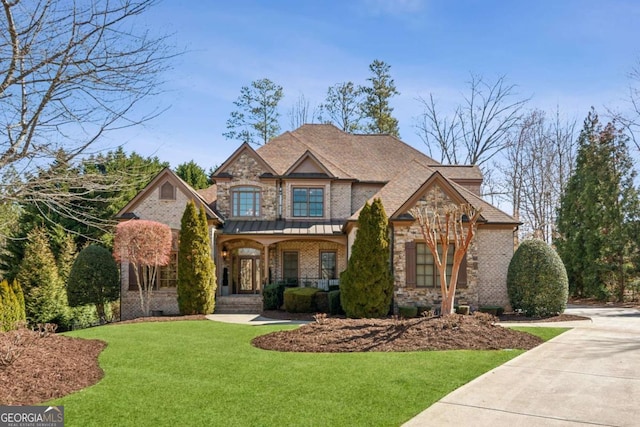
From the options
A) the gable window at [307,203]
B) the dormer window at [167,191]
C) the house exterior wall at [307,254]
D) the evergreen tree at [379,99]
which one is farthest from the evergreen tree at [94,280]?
the evergreen tree at [379,99]

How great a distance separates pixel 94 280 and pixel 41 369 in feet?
40.3

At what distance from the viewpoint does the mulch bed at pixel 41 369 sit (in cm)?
617

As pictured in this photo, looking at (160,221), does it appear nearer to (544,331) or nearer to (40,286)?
(40,286)

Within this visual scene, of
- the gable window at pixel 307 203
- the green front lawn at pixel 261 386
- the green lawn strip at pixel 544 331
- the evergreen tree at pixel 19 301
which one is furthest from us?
the gable window at pixel 307 203

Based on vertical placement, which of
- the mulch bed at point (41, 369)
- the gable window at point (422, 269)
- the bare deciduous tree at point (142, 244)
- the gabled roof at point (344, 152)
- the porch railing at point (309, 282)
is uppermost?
the gabled roof at point (344, 152)

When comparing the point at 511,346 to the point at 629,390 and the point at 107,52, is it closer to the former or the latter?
the point at 629,390

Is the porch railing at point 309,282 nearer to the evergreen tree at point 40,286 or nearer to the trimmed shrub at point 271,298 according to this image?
the trimmed shrub at point 271,298

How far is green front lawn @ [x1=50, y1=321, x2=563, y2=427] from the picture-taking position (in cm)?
548

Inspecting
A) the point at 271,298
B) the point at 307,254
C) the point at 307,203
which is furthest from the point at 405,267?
the point at 307,203

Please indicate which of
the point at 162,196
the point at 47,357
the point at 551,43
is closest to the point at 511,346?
the point at 47,357

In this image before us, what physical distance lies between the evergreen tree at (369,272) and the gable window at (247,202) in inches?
274

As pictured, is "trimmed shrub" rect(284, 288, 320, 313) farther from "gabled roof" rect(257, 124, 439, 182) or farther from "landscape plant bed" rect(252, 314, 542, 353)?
"gabled roof" rect(257, 124, 439, 182)

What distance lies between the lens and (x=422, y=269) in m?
16.7

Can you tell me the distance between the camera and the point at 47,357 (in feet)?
25.3
